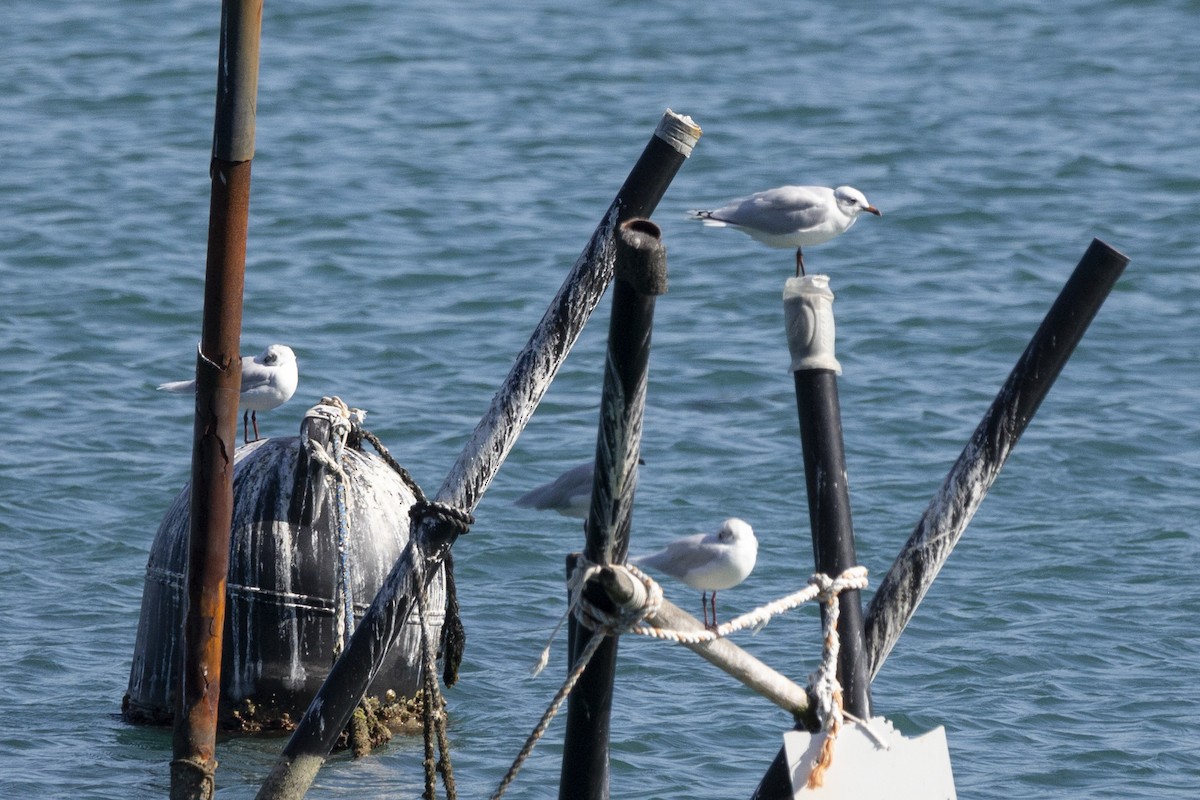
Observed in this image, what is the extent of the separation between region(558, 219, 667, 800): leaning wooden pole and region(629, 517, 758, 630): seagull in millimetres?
2130

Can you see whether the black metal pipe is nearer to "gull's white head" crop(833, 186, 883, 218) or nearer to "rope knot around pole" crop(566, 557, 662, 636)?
"rope knot around pole" crop(566, 557, 662, 636)

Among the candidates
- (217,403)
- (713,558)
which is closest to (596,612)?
(217,403)

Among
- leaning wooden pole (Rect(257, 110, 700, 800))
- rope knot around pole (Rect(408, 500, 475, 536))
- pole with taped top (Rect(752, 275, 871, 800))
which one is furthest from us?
rope knot around pole (Rect(408, 500, 475, 536))

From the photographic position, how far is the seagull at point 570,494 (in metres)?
7.70

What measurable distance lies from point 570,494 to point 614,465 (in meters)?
3.16

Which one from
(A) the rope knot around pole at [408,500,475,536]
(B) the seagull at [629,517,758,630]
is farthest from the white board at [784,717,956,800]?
(B) the seagull at [629,517,758,630]

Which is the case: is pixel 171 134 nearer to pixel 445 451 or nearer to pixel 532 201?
pixel 532 201

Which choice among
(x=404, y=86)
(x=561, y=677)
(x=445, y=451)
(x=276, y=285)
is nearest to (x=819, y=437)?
(x=561, y=677)

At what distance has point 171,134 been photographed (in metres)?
21.2

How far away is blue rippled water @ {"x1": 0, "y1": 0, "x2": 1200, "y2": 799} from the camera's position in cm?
868

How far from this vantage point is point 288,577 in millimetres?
7406

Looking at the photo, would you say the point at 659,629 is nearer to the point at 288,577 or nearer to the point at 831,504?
the point at 831,504

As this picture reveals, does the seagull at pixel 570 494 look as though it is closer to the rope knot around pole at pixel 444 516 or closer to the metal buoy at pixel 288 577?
the metal buoy at pixel 288 577

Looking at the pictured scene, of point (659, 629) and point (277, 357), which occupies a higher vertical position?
point (277, 357)
